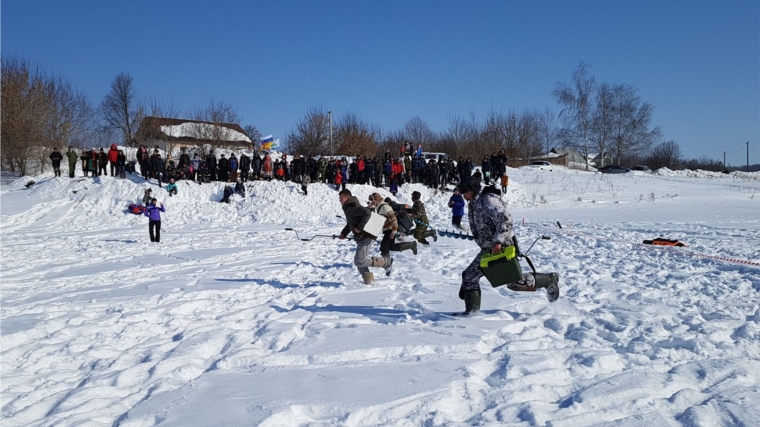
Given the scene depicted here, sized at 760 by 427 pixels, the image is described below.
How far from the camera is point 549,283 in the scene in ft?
19.3

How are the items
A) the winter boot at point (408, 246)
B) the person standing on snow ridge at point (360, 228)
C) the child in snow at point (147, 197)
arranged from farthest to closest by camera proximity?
the child in snow at point (147, 197) → the winter boot at point (408, 246) → the person standing on snow ridge at point (360, 228)

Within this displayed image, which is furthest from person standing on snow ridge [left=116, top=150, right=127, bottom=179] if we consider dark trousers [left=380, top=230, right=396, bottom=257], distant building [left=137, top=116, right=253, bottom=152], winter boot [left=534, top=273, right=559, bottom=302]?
winter boot [left=534, top=273, right=559, bottom=302]

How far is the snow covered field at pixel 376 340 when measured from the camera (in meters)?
3.45

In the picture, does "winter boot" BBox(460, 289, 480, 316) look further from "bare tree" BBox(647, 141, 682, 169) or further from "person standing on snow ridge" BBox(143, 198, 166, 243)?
"bare tree" BBox(647, 141, 682, 169)

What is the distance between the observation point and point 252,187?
23.6 meters

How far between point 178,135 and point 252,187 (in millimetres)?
14321

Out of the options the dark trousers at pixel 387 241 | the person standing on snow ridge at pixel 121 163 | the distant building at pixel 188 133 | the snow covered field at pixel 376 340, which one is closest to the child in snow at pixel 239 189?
the person standing on snow ridge at pixel 121 163

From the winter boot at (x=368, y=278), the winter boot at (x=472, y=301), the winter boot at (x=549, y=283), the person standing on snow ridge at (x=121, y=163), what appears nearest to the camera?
the winter boot at (x=472, y=301)

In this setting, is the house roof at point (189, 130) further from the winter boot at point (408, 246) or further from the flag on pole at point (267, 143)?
the winter boot at point (408, 246)

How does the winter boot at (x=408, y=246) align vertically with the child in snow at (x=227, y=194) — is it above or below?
below

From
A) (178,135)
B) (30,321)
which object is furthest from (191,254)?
(178,135)

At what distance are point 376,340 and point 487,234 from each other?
170 cm

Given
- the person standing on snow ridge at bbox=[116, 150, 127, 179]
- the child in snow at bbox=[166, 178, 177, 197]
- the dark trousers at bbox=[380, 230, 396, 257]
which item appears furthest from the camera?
the person standing on snow ridge at bbox=[116, 150, 127, 179]

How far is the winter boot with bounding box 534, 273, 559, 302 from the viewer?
5801mm
